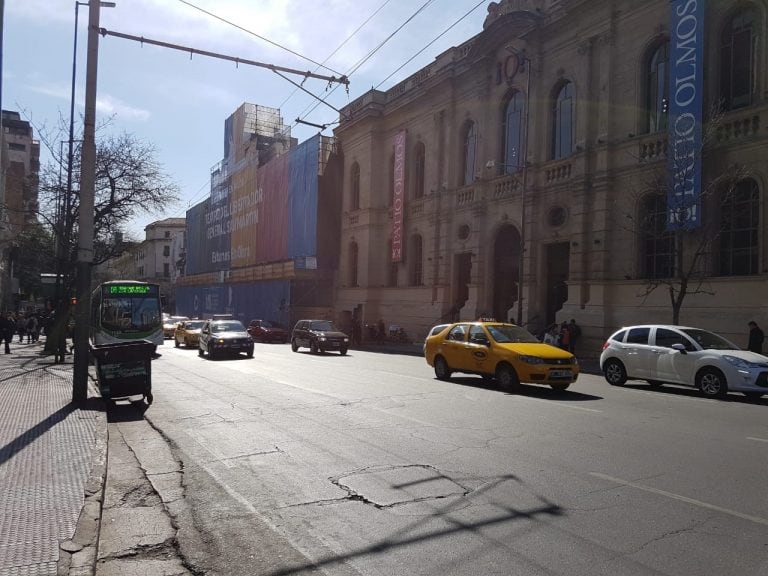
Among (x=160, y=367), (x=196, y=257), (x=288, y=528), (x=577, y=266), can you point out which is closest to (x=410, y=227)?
(x=577, y=266)

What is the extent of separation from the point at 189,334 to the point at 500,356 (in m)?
21.8

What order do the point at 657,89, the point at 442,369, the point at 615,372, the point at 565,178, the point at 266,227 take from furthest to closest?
the point at 266,227 < the point at 565,178 < the point at 657,89 < the point at 442,369 < the point at 615,372

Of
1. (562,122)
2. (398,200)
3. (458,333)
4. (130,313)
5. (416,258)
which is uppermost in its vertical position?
(562,122)

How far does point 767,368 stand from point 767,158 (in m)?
9.83

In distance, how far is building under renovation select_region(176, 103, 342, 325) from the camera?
151ft

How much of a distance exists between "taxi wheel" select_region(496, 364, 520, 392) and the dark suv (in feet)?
44.2

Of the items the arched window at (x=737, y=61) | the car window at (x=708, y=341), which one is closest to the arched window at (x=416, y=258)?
the arched window at (x=737, y=61)

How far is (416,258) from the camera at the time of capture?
37.6 m

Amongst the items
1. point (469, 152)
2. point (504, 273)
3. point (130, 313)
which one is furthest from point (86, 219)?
point (469, 152)

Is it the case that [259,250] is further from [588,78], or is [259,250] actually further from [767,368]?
[767,368]

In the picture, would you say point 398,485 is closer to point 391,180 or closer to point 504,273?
point 504,273

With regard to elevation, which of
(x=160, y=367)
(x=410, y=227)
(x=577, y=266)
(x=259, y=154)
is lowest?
(x=160, y=367)

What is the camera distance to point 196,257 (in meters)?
74.5

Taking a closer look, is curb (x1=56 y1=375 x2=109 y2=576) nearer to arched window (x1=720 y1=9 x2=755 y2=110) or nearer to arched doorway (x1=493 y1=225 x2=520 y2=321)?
arched window (x1=720 y1=9 x2=755 y2=110)
